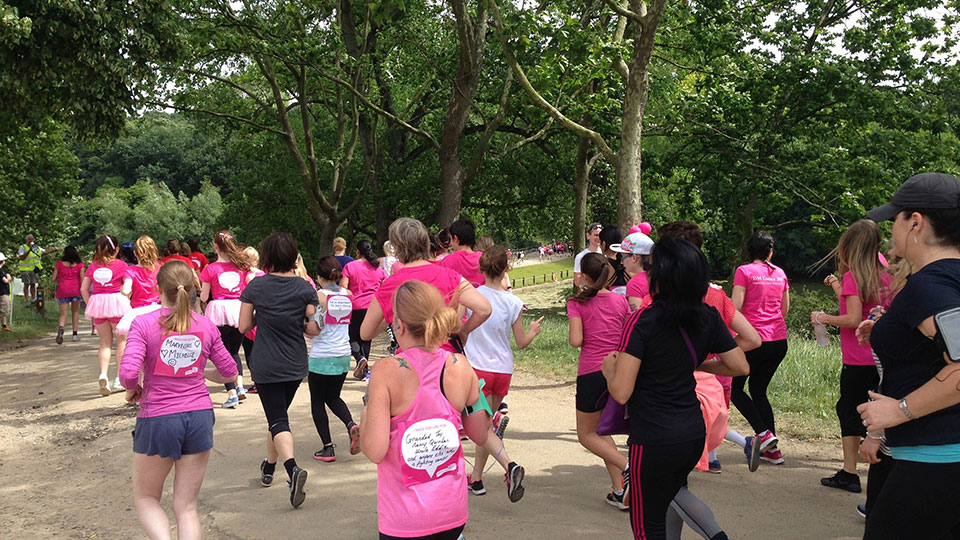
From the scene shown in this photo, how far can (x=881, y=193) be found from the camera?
53.6ft

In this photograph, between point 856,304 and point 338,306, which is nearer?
point 856,304

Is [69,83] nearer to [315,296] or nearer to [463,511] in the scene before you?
[315,296]

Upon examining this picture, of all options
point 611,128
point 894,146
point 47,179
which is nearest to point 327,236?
point 611,128

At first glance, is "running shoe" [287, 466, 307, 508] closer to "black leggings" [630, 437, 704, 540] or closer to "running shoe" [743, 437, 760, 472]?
"black leggings" [630, 437, 704, 540]

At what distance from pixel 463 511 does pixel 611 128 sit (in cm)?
1561

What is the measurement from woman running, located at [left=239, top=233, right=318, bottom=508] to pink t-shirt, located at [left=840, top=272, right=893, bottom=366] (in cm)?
394

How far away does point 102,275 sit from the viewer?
938 centimetres

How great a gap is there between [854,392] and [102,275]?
851 centimetres

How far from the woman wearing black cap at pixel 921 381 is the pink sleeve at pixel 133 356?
11.4 feet

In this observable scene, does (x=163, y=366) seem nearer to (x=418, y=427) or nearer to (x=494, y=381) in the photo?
(x=418, y=427)

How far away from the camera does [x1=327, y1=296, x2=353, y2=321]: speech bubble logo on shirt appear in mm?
6485

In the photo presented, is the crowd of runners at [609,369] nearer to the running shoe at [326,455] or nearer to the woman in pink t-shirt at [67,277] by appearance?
the running shoe at [326,455]

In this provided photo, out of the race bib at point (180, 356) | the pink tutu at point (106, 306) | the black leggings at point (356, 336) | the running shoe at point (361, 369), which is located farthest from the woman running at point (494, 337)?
the pink tutu at point (106, 306)

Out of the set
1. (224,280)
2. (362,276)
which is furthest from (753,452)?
(224,280)
